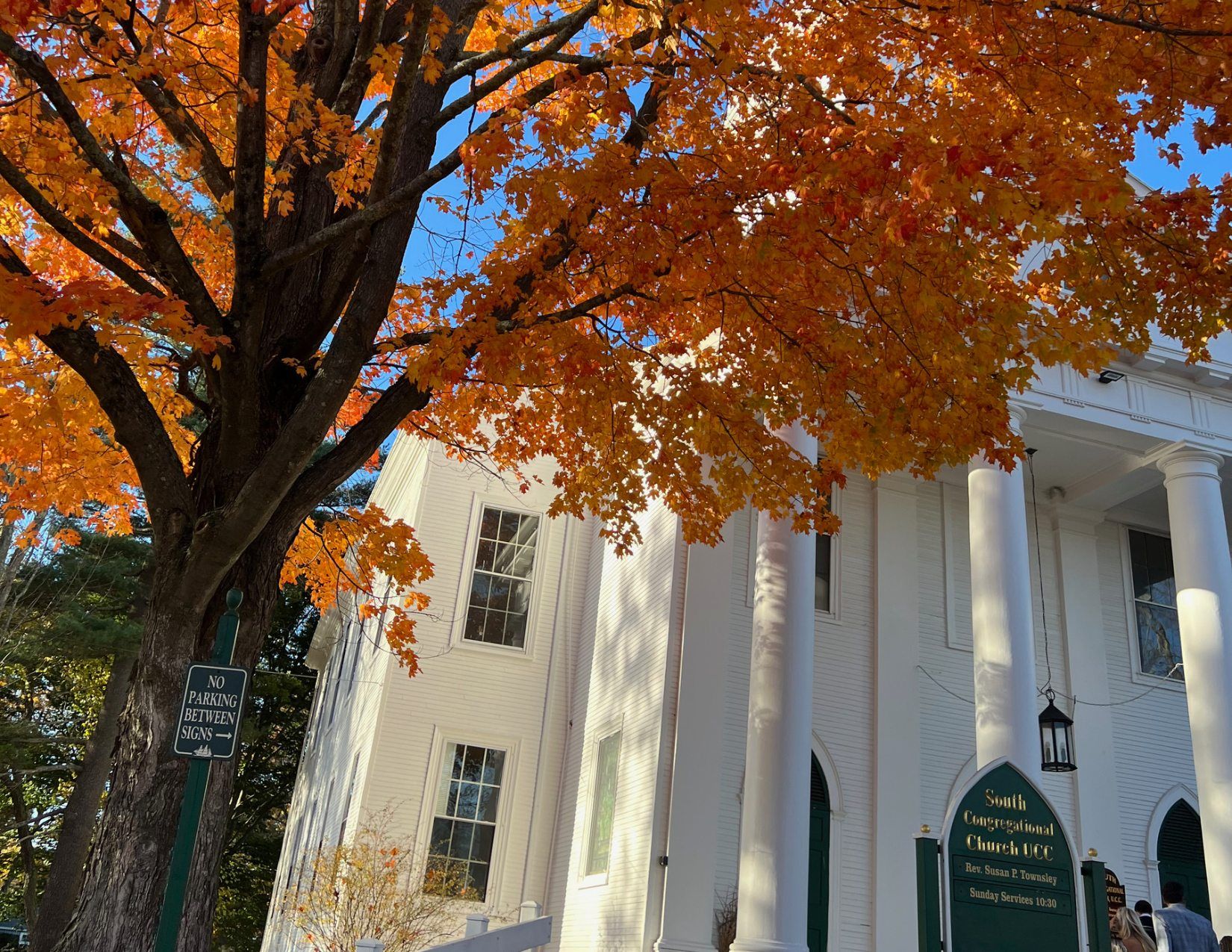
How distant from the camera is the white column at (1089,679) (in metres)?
13.4

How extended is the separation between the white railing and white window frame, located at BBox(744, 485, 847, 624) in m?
5.42

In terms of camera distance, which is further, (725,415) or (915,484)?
(915,484)

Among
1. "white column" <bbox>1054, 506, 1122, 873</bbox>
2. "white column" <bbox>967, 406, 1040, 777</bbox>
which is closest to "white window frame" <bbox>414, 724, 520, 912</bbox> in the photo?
"white column" <bbox>967, 406, 1040, 777</bbox>

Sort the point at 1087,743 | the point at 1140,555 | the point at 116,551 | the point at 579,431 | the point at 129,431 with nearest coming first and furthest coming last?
the point at 129,431 → the point at 579,431 → the point at 1087,743 → the point at 1140,555 → the point at 116,551

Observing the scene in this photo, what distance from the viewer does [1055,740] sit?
11.0m

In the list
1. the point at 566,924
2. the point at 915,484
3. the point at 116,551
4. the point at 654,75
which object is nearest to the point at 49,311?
the point at 654,75

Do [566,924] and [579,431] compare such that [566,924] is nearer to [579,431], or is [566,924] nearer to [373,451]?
[579,431]

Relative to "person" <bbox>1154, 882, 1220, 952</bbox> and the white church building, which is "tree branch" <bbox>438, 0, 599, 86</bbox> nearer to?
the white church building

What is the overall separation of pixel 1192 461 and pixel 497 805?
1020cm

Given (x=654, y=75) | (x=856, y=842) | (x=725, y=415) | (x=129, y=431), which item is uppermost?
(x=654, y=75)

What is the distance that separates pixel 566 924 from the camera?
12797 mm

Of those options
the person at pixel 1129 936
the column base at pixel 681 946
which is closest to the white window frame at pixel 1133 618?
the person at pixel 1129 936

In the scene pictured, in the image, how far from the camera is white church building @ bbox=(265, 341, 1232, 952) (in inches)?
410

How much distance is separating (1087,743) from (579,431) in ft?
28.8
